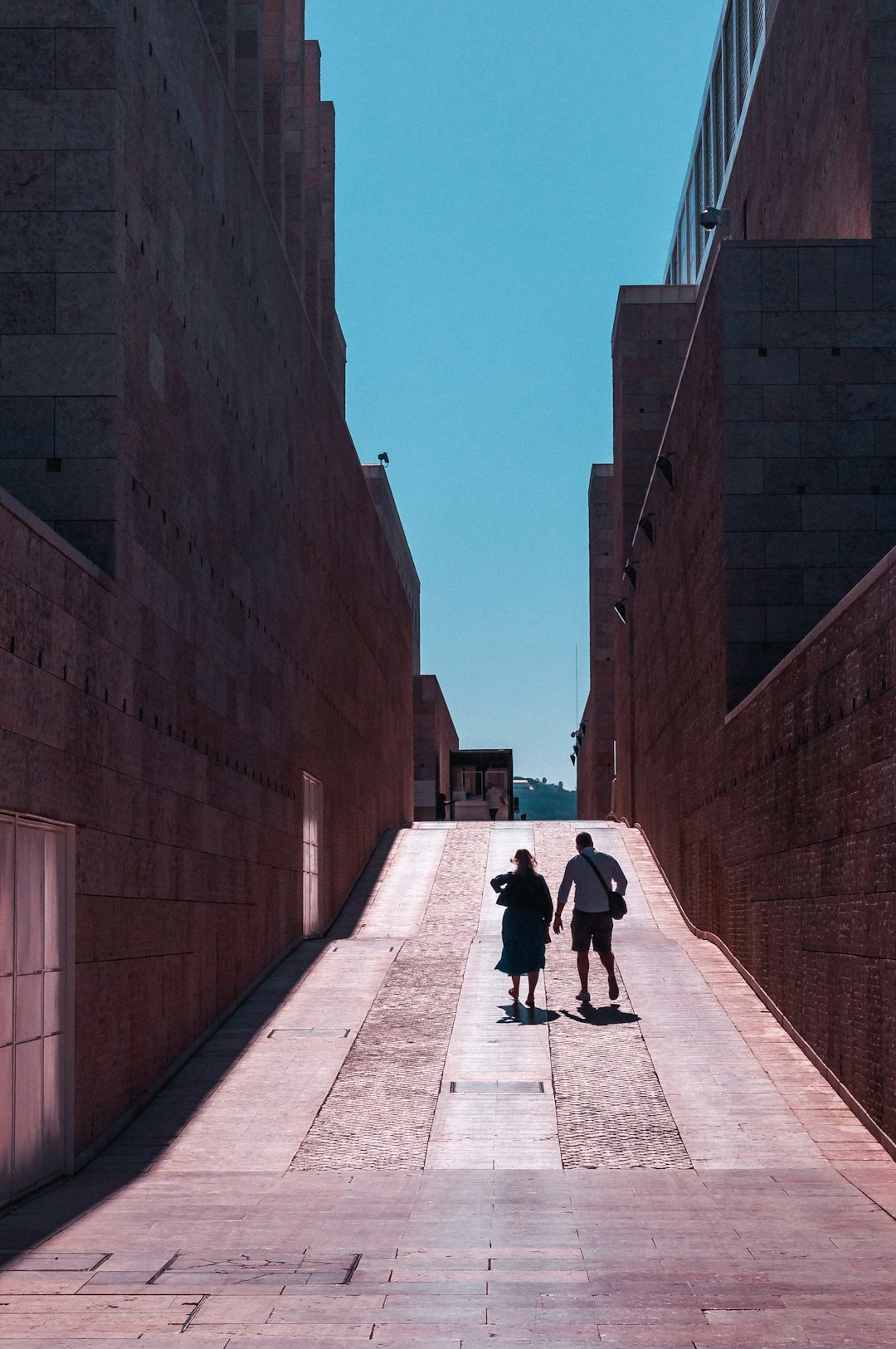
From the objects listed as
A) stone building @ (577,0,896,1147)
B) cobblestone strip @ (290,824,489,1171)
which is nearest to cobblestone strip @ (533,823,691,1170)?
cobblestone strip @ (290,824,489,1171)

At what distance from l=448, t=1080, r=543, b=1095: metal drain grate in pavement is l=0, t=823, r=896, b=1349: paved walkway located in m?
0.03

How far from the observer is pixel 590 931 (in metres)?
14.5

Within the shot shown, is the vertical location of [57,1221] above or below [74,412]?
below

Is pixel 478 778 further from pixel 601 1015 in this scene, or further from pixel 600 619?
pixel 601 1015

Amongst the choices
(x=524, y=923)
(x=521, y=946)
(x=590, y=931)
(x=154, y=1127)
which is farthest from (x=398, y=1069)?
(x=590, y=931)

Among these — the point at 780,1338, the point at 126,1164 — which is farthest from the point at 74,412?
the point at 780,1338

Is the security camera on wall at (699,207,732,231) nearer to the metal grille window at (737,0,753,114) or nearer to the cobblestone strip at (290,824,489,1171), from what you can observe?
the cobblestone strip at (290,824,489,1171)

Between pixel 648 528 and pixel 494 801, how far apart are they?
37736mm

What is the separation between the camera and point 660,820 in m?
24.2

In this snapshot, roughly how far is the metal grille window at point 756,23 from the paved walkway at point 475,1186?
26.2 meters

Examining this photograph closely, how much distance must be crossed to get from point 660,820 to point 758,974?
9632 millimetres

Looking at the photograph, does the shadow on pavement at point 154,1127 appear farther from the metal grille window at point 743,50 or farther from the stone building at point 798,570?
the metal grille window at point 743,50

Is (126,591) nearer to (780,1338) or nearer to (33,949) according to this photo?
(33,949)

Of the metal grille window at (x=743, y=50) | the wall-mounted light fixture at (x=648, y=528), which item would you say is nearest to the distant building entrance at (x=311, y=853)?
the wall-mounted light fixture at (x=648, y=528)
